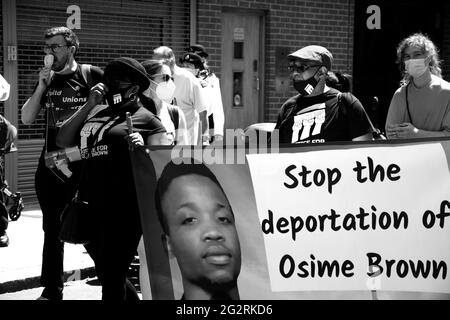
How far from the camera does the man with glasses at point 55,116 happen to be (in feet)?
20.0

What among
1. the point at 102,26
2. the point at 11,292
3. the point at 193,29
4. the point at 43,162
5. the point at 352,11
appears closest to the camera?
the point at 43,162

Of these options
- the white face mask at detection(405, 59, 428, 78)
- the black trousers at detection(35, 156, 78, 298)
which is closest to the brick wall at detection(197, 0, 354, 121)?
the black trousers at detection(35, 156, 78, 298)

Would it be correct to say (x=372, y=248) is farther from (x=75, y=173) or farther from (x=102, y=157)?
(x=75, y=173)

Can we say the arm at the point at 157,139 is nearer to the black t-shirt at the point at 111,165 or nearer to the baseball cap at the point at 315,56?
the black t-shirt at the point at 111,165

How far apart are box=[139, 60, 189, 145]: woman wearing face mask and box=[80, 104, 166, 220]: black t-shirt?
42.1 inches

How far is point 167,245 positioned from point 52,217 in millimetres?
2017

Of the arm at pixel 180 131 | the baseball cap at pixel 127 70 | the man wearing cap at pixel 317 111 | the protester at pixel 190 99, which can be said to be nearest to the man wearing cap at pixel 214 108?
the protester at pixel 190 99

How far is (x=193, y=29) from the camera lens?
12.1 metres

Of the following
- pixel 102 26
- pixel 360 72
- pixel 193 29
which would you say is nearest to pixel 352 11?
pixel 360 72

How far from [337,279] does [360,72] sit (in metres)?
10.5

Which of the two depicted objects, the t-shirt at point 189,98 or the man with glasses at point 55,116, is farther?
the t-shirt at point 189,98

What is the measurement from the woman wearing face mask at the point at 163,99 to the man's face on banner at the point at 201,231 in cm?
182

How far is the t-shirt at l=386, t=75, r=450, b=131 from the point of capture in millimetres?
5695

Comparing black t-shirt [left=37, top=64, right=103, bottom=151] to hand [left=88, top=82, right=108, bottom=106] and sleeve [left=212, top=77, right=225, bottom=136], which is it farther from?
sleeve [left=212, top=77, right=225, bottom=136]
